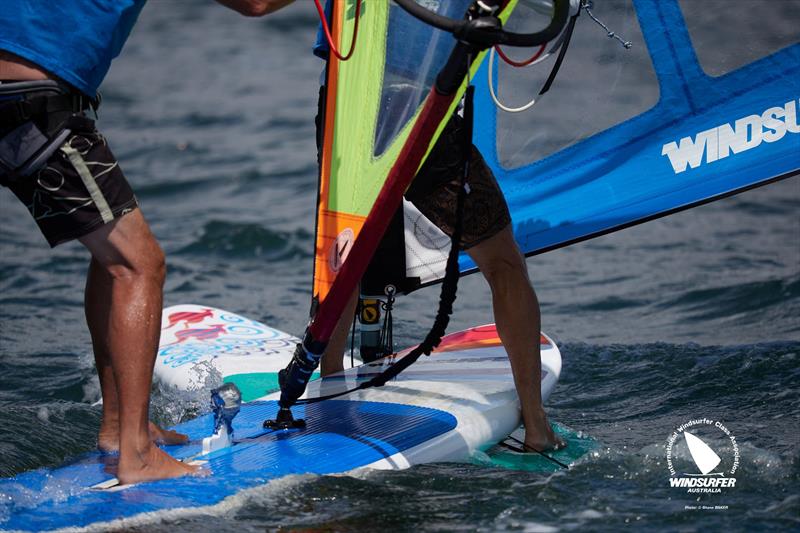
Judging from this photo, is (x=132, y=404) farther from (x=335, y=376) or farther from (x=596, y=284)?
(x=596, y=284)

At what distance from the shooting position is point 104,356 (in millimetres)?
3193

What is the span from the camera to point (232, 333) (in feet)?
15.9

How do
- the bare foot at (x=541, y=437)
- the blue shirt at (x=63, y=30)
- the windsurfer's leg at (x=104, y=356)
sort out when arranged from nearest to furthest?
the blue shirt at (x=63, y=30), the windsurfer's leg at (x=104, y=356), the bare foot at (x=541, y=437)

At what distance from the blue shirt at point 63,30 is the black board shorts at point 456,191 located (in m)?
0.99

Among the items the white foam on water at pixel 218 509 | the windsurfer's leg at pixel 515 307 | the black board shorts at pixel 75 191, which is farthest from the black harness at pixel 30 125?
the windsurfer's leg at pixel 515 307

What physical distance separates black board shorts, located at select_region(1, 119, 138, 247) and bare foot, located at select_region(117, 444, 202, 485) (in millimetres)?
599

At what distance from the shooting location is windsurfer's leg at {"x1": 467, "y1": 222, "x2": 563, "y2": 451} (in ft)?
11.0

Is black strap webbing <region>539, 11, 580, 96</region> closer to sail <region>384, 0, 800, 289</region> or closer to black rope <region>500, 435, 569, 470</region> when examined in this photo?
sail <region>384, 0, 800, 289</region>

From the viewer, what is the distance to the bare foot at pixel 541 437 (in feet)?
11.3

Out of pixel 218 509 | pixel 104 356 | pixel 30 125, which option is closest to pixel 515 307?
pixel 218 509

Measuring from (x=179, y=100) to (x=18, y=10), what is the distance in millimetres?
8396

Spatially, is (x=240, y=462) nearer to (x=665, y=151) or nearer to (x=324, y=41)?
(x=324, y=41)

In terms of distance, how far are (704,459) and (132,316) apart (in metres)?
1.67

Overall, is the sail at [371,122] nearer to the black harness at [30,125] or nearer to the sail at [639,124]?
the sail at [639,124]
